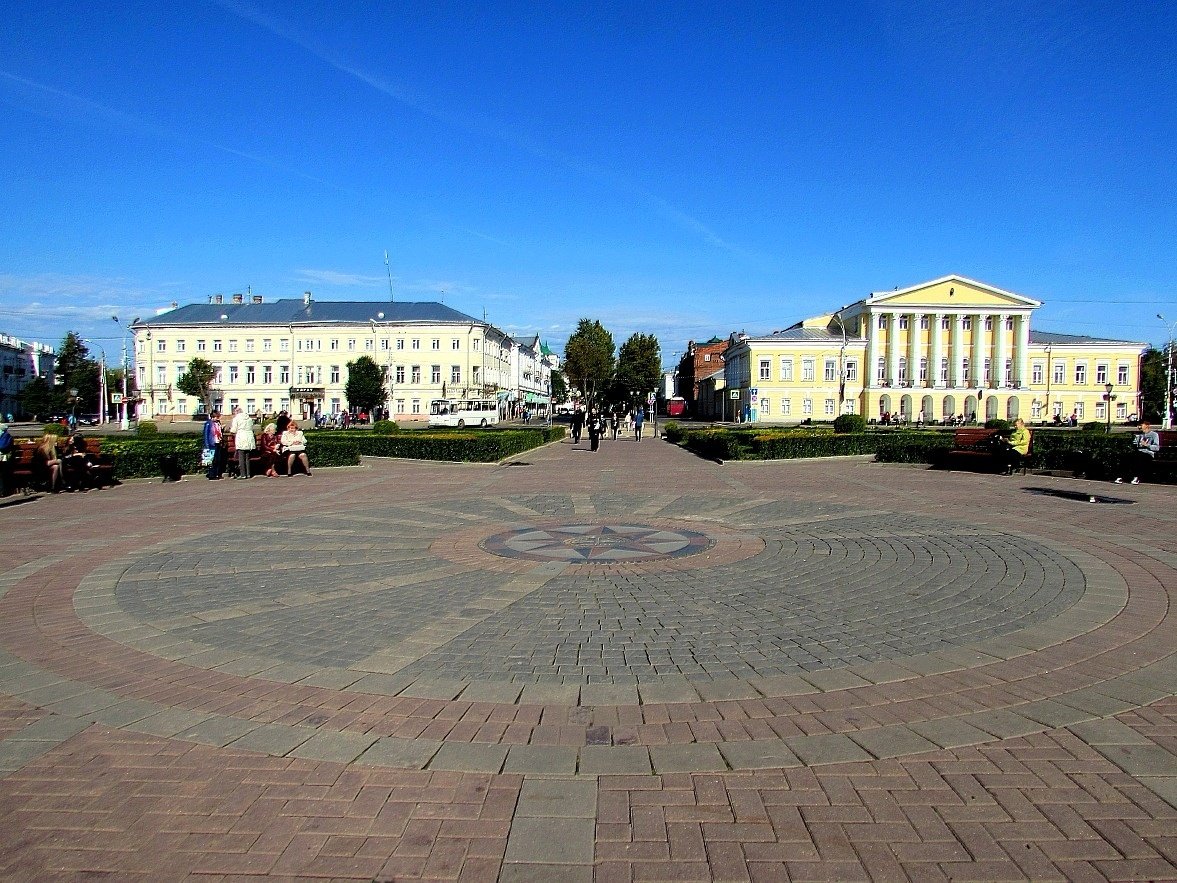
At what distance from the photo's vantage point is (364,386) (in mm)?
71625

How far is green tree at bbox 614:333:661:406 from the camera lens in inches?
3585

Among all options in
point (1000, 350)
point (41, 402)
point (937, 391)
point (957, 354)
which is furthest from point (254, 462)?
point (41, 402)

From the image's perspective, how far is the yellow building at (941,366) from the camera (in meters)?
77.1

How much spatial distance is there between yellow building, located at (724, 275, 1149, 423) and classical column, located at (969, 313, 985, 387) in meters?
0.10

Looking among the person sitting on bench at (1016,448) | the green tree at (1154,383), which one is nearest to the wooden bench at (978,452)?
the person sitting on bench at (1016,448)

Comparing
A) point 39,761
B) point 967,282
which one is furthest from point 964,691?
point 967,282

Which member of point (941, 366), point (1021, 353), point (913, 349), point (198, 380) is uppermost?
point (913, 349)

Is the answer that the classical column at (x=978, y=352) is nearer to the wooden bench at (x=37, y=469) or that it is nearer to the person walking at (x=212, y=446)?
the person walking at (x=212, y=446)

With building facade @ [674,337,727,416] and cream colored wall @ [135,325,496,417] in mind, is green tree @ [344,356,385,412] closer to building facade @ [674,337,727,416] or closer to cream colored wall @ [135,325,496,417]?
cream colored wall @ [135,325,496,417]

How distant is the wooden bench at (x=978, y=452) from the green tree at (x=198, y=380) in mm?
73524

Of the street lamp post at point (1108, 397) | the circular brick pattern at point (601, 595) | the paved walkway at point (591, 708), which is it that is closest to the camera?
the paved walkway at point (591, 708)

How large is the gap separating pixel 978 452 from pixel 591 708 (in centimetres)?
1820

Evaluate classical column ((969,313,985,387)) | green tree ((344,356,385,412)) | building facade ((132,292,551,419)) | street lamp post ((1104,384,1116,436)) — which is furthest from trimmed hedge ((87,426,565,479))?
street lamp post ((1104,384,1116,436))

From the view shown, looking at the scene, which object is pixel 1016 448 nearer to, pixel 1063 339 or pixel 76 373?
pixel 1063 339
